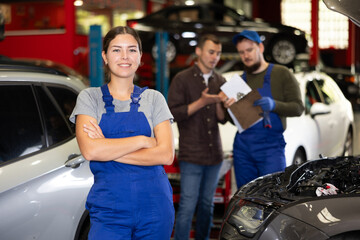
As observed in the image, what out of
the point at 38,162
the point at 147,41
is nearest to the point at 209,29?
the point at 147,41

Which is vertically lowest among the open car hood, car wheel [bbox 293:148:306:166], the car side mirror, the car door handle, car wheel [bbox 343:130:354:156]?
car wheel [bbox 343:130:354:156]

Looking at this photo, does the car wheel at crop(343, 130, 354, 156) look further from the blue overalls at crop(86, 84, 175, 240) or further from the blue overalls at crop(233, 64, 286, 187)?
the blue overalls at crop(86, 84, 175, 240)

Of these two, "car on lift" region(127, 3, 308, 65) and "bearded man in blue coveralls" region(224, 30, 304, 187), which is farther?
"car on lift" region(127, 3, 308, 65)

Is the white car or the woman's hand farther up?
the woman's hand

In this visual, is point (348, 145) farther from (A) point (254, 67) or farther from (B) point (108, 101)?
(B) point (108, 101)

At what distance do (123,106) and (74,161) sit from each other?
97cm

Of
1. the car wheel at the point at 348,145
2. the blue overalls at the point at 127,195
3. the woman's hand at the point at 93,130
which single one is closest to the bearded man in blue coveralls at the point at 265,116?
the blue overalls at the point at 127,195

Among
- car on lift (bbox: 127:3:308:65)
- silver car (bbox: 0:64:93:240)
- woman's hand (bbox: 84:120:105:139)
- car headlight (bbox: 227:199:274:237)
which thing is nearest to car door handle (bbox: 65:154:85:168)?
silver car (bbox: 0:64:93:240)

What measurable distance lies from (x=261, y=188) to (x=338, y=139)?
4.31m

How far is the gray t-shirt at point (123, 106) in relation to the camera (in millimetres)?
2789

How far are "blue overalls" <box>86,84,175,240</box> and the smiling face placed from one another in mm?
136

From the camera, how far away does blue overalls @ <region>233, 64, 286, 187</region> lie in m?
4.41

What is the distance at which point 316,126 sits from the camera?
680 centimetres

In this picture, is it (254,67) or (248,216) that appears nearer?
(248,216)
